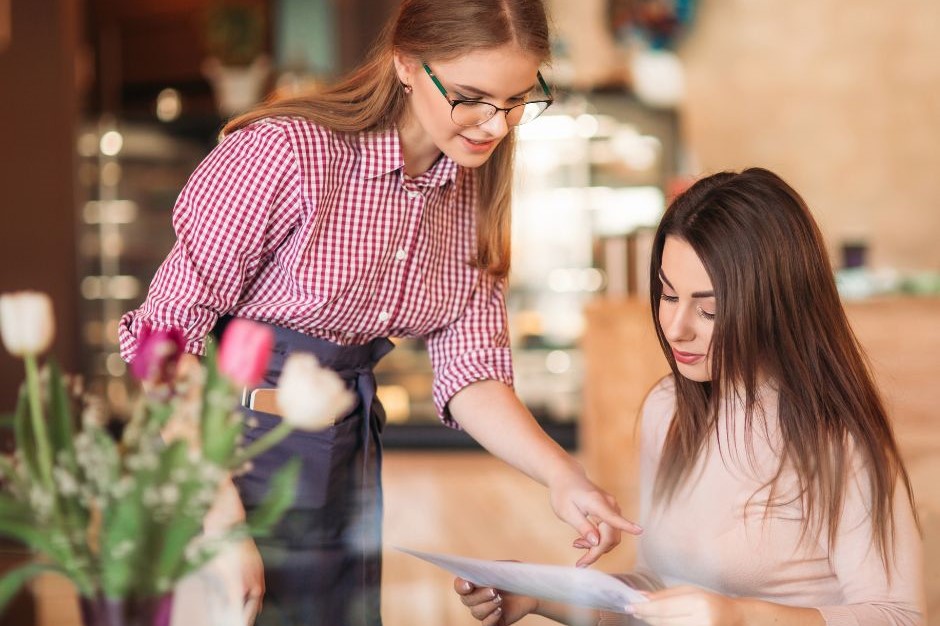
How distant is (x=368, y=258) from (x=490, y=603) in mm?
503

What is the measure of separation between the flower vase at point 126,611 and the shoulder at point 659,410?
3.20 feet

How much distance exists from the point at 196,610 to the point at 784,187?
0.94 metres

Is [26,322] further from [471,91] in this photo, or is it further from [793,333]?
[793,333]

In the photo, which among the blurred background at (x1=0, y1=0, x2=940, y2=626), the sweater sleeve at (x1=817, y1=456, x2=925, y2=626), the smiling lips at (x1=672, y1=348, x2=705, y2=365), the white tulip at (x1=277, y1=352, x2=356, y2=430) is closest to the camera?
the white tulip at (x1=277, y1=352, x2=356, y2=430)

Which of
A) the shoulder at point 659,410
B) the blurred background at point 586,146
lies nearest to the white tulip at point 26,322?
the shoulder at point 659,410

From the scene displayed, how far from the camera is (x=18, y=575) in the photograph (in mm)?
867

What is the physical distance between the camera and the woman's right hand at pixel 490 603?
142 cm

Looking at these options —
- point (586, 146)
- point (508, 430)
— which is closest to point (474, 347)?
point (508, 430)

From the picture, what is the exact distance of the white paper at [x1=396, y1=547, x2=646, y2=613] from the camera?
112 cm

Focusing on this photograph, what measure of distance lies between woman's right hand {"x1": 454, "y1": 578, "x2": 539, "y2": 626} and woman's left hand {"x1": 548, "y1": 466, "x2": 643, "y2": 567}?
109 mm

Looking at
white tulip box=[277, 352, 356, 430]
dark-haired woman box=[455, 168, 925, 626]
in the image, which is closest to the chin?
dark-haired woman box=[455, 168, 925, 626]

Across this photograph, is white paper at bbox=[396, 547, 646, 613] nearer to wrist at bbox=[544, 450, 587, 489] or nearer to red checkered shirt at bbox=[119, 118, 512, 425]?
wrist at bbox=[544, 450, 587, 489]

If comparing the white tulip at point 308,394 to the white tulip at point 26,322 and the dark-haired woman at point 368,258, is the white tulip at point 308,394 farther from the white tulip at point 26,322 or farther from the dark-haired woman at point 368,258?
the dark-haired woman at point 368,258

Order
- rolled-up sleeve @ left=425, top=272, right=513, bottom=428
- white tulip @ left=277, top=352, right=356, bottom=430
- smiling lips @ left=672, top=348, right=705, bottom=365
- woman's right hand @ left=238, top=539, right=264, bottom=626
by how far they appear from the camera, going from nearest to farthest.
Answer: white tulip @ left=277, top=352, right=356, bottom=430 < woman's right hand @ left=238, top=539, right=264, bottom=626 < smiling lips @ left=672, top=348, right=705, bottom=365 < rolled-up sleeve @ left=425, top=272, right=513, bottom=428
